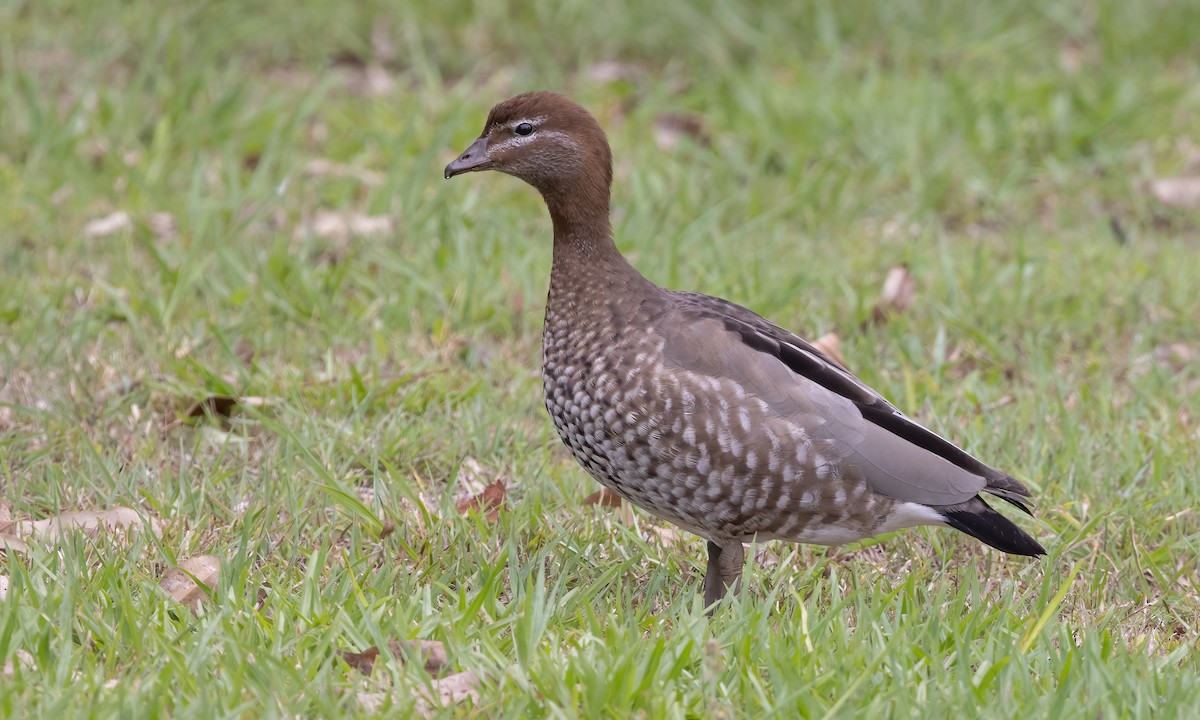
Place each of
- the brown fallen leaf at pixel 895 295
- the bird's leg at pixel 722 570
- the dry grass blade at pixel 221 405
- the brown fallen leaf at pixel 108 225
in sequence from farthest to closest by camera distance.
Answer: the brown fallen leaf at pixel 108 225
the brown fallen leaf at pixel 895 295
the dry grass blade at pixel 221 405
the bird's leg at pixel 722 570

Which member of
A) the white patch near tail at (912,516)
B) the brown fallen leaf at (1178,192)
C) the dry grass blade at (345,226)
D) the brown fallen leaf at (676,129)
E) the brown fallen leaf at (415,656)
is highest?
the brown fallen leaf at (1178,192)

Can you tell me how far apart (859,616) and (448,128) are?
4011 millimetres

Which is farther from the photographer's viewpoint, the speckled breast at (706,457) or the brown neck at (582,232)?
the brown neck at (582,232)

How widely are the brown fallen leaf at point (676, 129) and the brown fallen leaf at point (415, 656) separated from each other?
4534mm

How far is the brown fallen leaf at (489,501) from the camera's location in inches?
176

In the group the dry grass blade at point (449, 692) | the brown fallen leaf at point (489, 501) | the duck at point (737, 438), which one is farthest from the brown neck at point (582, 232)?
the dry grass blade at point (449, 692)

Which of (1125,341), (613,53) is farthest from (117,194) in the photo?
(1125,341)

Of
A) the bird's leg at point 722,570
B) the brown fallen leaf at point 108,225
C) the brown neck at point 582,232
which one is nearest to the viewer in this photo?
the bird's leg at point 722,570

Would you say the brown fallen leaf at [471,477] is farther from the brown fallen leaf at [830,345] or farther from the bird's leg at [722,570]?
the brown fallen leaf at [830,345]

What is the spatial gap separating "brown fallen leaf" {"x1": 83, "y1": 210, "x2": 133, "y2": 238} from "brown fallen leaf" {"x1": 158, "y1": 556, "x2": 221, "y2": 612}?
283 cm

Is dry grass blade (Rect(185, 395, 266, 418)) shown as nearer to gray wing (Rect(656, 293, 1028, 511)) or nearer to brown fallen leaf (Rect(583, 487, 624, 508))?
brown fallen leaf (Rect(583, 487, 624, 508))

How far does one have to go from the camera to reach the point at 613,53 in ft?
28.6

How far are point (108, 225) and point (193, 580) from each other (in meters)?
3.08

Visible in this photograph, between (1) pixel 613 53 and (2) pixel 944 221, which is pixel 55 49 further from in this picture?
(2) pixel 944 221
